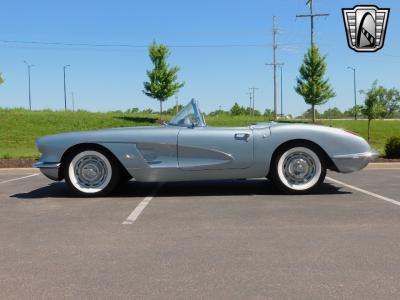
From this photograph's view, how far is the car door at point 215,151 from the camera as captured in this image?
238 inches

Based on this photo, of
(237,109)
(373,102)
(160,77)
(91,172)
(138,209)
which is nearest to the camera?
(138,209)

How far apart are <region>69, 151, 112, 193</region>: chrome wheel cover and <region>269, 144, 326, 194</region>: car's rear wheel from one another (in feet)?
7.53

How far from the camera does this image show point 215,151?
19.8 feet

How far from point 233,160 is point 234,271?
3.14 m

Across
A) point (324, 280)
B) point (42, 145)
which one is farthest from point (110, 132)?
point (324, 280)

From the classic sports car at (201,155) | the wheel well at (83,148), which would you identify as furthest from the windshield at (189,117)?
the wheel well at (83,148)

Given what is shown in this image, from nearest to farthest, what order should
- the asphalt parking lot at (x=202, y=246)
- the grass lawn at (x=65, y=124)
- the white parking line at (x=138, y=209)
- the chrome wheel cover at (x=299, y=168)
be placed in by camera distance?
the asphalt parking lot at (x=202, y=246)
the white parking line at (x=138, y=209)
the chrome wheel cover at (x=299, y=168)
the grass lawn at (x=65, y=124)

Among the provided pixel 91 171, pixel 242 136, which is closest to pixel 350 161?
pixel 242 136

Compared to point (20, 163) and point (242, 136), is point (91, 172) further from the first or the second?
point (20, 163)

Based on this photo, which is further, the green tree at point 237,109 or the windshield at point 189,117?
the green tree at point 237,109

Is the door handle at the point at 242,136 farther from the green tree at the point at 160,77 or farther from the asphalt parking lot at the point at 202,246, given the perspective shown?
the green tree at the point at 160,77

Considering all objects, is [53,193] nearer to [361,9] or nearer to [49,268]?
[49,268]

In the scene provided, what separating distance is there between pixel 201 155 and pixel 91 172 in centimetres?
152

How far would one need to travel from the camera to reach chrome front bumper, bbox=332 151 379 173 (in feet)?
20.1
